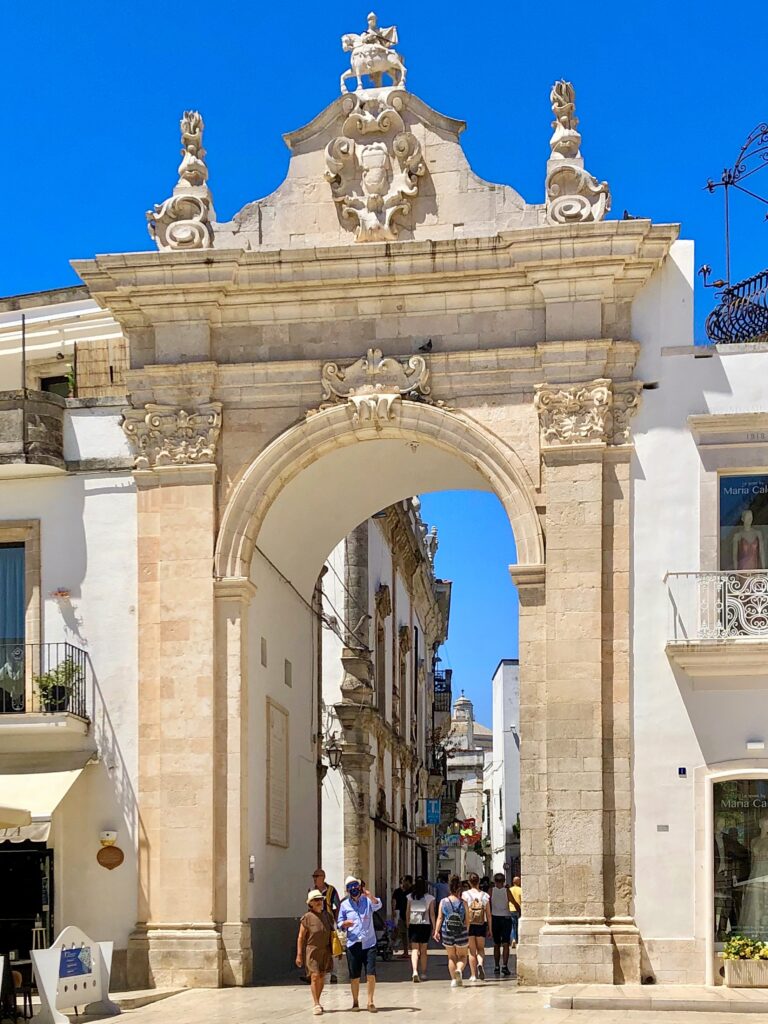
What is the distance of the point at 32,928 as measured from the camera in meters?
21.0

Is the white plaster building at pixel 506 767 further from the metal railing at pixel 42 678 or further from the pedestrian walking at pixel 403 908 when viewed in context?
the metal railing at pixel 42 678

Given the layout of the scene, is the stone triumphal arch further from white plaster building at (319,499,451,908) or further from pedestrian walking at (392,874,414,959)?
white plaster building at (319,499,451,908)

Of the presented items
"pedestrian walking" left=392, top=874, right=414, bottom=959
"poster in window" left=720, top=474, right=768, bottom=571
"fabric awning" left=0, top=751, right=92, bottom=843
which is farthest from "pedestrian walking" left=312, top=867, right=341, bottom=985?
"poster in window" left=720, top=474, right=768, bottom=571

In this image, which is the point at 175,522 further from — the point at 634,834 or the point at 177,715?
the point at 634,834

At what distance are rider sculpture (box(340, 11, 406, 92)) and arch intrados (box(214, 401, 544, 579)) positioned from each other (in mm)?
4249

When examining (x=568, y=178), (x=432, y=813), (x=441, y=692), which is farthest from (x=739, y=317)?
(x=441, y=692)

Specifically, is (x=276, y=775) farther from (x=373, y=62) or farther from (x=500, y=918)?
(x=373, y=62)

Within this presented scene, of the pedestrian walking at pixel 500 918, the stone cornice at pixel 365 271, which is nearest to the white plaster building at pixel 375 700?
the pedestrian walking at pixel 500 918

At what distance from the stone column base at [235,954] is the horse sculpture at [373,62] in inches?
410

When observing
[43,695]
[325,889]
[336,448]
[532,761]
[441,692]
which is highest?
[336,448]

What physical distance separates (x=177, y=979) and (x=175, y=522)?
545 centimetres

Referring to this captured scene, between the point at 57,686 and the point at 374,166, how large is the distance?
24.5ft

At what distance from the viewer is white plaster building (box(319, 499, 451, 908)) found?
32.1 meters

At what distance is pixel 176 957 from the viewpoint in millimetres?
20453
